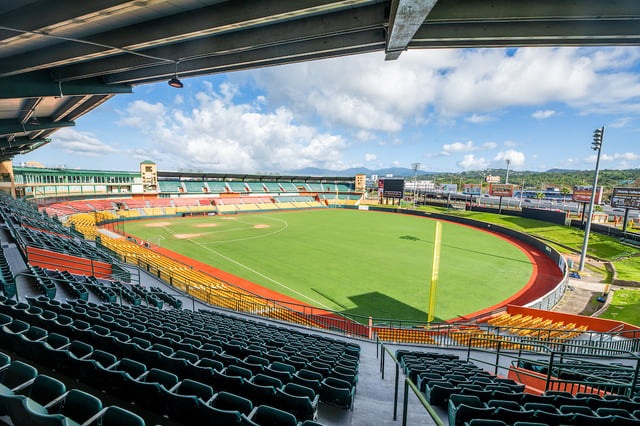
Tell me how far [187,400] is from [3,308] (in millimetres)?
6707

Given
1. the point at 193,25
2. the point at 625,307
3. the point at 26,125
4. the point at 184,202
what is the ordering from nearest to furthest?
the point at 193,25, the point at 26,125, the point at 625,307, the point at 184,202

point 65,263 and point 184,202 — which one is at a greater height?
point 65,263

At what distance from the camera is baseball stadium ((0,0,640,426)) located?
14.1 feet

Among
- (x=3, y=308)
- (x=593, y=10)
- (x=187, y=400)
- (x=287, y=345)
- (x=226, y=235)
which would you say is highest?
(x=593, y=10)

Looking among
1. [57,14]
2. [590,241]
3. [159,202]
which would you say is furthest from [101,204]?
[590,241]

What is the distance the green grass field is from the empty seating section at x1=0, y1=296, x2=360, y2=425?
12419 millimetres

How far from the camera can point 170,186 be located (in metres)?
66.2

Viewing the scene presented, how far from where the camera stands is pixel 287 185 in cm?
8588

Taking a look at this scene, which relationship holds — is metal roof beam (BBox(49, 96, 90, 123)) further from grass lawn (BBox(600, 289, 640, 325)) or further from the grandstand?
grass lawn (BBox(600, 289, 640, 325))

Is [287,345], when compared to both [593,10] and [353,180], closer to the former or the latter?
[593,10]

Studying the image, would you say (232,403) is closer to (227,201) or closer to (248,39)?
(248,39)

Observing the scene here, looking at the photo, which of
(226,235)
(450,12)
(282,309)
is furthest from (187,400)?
(226,235)

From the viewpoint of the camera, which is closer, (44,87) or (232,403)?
(232,403)

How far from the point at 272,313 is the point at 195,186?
6206 centimetres
